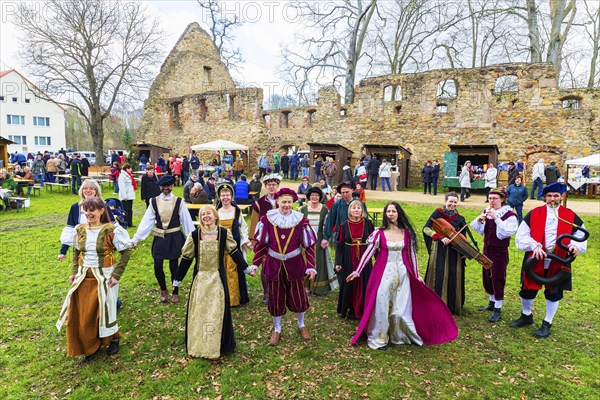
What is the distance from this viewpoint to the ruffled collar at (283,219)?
4402 mm

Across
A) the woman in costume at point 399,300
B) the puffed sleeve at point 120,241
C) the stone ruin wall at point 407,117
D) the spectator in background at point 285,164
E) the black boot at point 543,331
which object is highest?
the stone ruin wall at point 407,117

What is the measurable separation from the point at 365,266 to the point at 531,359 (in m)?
2.08

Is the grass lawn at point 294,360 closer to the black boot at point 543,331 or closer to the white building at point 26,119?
the black boot at point 543,331

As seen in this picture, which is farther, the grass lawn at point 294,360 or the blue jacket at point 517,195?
the blue jacket at point 517,195

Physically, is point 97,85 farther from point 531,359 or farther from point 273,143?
point 531,359

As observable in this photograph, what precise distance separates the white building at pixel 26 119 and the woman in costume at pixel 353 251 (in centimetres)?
4410

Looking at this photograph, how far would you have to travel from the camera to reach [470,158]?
18.6 meters

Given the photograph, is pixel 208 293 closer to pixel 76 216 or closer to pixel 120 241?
pixel 120 241

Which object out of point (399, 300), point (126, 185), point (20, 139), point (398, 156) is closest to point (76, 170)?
point (126, 185)

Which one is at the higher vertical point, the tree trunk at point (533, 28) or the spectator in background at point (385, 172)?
the tree trunk at point (533, 28)

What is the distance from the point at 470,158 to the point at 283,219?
55.1ft

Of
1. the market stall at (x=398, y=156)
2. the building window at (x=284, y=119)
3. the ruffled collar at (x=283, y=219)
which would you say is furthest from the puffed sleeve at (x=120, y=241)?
the building window at (x=284, y=119)

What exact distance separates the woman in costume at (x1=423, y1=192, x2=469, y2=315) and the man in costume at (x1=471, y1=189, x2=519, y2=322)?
1.11ft

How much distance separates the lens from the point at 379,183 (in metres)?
18.7
